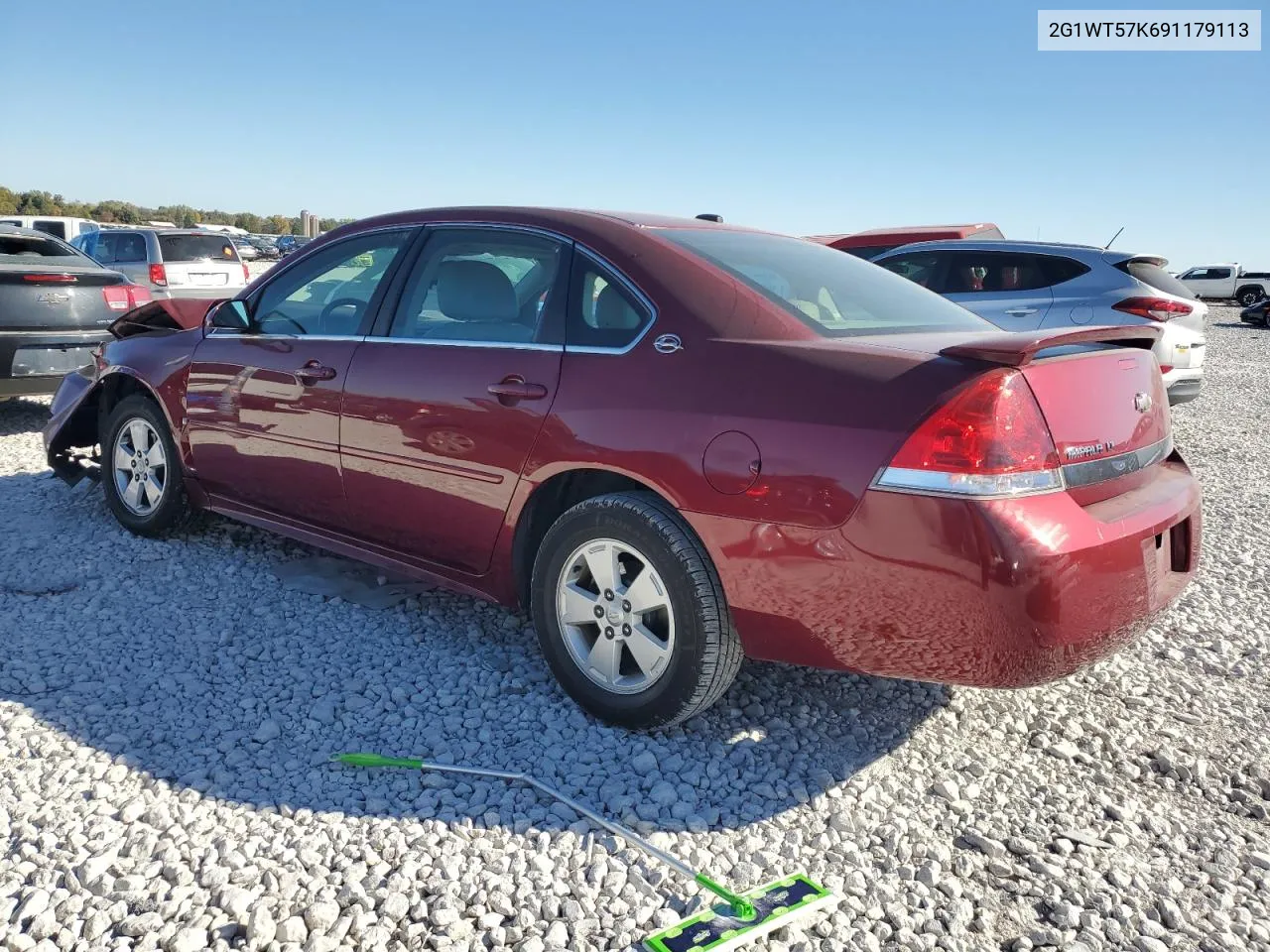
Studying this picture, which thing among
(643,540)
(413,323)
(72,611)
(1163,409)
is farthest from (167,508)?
A: (1163,409)

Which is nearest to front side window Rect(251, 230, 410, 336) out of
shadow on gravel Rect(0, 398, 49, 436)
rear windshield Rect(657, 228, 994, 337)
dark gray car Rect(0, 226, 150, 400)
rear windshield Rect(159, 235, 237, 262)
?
rear windshield Rect(657, 228, 994, 337)

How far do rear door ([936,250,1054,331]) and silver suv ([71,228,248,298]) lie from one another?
1062 cm

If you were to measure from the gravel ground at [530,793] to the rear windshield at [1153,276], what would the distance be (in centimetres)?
488

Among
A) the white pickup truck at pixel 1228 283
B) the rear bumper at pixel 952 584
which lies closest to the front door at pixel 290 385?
the rear bumper at pixel 952 584

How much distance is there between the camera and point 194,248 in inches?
598

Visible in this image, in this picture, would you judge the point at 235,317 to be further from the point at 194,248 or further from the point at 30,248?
the point at 194,248

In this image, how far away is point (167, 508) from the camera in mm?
4801

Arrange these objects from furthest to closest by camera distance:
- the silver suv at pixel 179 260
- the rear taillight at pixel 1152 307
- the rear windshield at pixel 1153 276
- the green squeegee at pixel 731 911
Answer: the silver suv at pixel 179 260 < the rear windshield at pixel 1153 276 < the rear taillight at pixel 1152 307 < the green squeegee at pixel 731 911

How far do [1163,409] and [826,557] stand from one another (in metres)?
1.41

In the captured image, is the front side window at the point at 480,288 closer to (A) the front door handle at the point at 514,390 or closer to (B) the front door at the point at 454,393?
→ (B) the front door at the point at 454,393

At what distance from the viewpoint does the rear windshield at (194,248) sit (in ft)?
49.3

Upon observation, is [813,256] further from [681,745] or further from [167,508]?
[167,508]

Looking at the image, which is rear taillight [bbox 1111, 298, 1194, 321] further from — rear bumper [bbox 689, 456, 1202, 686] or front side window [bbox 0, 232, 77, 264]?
front side window [bbox 0, 232, 77, 264]

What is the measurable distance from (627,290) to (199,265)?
13.7 metres
